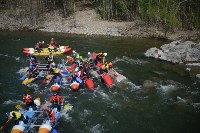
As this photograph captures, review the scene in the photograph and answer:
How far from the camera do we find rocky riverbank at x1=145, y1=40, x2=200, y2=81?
81.0 feet

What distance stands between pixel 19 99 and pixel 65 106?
3.47 meters

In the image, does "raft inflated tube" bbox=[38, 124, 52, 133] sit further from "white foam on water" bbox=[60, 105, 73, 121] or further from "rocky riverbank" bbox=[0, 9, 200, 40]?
"rocky riverbank" bbox=[0, 9, 200, 40]

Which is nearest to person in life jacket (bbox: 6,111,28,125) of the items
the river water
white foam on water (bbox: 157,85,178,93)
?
the river water

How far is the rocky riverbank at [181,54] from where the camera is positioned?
24.7m

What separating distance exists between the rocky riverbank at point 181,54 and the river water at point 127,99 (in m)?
0.80

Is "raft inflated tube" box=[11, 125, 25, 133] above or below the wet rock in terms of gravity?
below

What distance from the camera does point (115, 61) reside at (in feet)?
82.0

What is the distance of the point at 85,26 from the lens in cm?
3659

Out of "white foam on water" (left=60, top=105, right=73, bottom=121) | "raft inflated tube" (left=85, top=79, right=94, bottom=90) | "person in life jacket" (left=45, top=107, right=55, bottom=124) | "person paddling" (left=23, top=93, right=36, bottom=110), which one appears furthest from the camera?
"raft inflated tube" (left=85, top=79, right=94, bottom=90)

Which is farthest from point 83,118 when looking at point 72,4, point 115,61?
point 72,4

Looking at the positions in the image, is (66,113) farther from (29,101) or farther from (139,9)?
(139,9)

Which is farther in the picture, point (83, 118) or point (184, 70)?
point (184, 70)

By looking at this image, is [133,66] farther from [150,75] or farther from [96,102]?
[96,102]

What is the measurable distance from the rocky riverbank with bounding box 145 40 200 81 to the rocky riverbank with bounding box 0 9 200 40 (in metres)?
5.07
